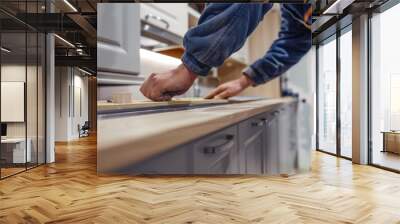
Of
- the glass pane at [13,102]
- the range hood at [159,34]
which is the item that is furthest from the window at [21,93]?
the range hood at [159,34]

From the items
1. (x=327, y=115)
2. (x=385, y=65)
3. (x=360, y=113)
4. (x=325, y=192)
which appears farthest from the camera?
(x=327, y=115)

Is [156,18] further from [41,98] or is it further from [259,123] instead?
[41,98]

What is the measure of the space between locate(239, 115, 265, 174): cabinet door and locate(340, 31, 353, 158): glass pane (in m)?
2.85

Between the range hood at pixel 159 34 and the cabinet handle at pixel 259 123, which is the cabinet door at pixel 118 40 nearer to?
the range hood at pixel 159 34

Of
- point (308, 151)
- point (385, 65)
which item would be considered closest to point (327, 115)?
point (385, 65)

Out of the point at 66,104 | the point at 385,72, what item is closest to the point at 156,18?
the point at 385,72

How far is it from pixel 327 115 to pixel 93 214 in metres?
6.33

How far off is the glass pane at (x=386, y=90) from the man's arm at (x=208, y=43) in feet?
7.77

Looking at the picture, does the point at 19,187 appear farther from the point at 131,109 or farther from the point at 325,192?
the point at 325,192

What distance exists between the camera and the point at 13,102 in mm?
5340

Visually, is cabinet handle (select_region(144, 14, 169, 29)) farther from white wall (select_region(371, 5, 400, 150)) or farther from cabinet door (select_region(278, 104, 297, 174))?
white wall (select_region(371, 5, 400, 150))

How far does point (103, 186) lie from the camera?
15.0 ft

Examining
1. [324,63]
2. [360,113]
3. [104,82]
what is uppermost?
[324,63]

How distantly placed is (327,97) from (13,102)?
633cm
